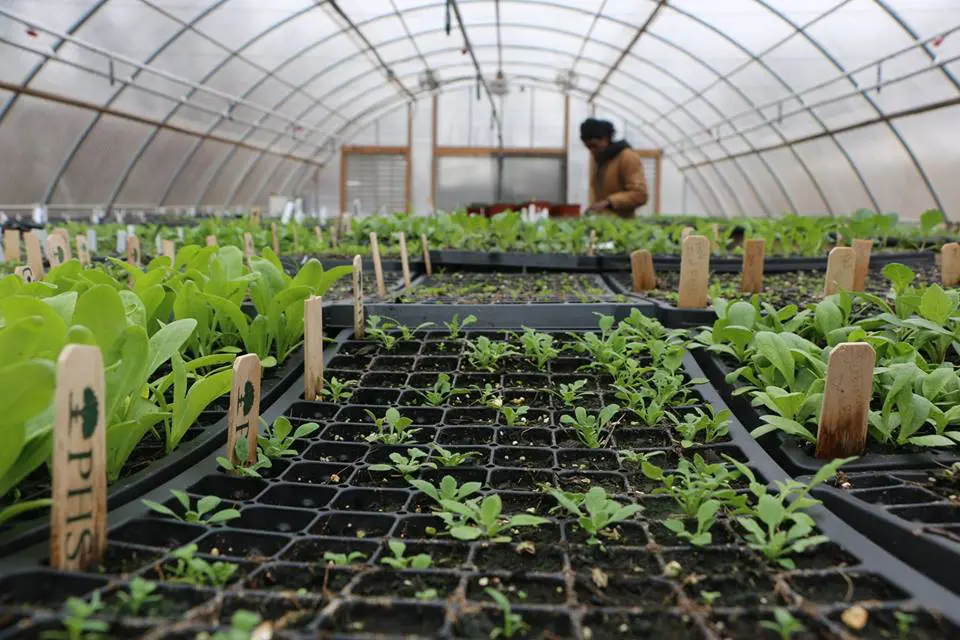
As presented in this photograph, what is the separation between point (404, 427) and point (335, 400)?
0.26 meters

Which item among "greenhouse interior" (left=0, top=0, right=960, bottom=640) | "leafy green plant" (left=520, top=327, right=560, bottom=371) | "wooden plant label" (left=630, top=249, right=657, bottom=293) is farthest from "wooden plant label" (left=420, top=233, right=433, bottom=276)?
"leafy green plant" (left=520, top=327, right=560, bottom=371)

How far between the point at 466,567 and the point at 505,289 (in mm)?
2424

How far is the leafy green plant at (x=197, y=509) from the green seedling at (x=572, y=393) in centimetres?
85

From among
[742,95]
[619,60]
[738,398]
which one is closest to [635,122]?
[619,60]

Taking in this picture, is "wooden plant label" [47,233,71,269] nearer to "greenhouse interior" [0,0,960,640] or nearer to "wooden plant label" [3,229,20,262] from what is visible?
"greenhouse interior" [0,0,960,640]

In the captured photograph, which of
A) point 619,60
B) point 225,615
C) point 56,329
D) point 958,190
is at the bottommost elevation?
point 225,615

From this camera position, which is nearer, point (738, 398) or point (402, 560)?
point (402, 560)

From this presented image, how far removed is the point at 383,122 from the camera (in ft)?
62.9

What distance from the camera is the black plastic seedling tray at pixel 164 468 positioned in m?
0.95

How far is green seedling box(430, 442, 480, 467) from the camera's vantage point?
1335 millimetres

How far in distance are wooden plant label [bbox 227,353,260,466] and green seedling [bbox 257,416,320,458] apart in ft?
0.18

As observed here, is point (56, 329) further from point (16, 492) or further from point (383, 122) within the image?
point (383, 122)

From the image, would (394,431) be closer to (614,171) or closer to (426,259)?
(426,259)

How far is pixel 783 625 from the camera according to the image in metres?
0.81
